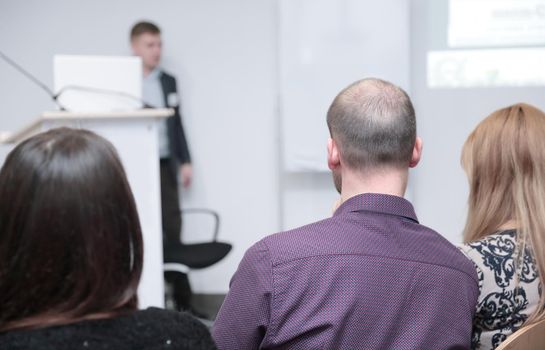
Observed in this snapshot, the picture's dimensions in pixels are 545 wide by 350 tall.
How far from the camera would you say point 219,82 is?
5457 millimetres

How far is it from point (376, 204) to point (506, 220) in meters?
0.54

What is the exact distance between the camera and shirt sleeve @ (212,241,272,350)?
4.92 feet

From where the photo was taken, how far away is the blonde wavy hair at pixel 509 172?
1.96 meters

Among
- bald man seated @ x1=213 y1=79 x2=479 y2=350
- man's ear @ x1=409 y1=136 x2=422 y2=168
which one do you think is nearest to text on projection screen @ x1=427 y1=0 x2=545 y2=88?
man's ear @ x1=409 y1=136 x2=422 y2=168

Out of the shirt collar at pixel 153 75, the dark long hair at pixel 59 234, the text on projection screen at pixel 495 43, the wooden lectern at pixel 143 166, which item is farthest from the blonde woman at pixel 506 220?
the shirt collar at pixel 153 75

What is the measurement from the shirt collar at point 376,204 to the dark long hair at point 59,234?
62 centimetres

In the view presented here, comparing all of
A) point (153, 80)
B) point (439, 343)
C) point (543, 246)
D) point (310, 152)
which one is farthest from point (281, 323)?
point (153, 80)

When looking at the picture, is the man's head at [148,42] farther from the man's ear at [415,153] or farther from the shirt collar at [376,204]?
the shirt collar at [376,204]

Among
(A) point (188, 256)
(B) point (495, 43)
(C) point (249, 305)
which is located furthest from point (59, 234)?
(B) point (495, 43)

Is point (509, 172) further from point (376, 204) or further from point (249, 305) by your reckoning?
point (249, 305)

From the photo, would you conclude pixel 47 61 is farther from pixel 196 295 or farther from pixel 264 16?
pixel 196 295

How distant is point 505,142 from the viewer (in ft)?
6.53

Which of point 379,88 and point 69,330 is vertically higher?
point 379,88

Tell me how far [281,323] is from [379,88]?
0.58m
